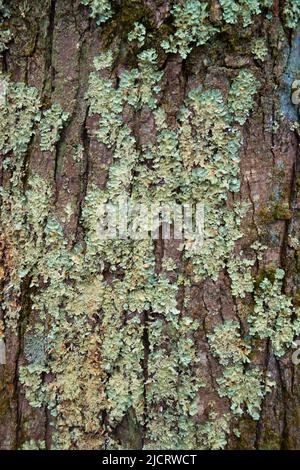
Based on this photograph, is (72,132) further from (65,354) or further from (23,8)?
(65,354)

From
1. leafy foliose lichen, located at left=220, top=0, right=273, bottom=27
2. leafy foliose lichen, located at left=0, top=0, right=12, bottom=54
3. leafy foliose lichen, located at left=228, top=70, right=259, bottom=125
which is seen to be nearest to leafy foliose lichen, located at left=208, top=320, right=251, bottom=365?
leafy foliose lichen, located at left=228, top=70, right=259, bottom=125

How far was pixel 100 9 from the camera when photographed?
1232 mm

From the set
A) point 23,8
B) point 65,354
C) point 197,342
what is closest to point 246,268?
point 197,342

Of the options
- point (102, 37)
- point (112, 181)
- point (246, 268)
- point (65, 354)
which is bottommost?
point (65, 354)

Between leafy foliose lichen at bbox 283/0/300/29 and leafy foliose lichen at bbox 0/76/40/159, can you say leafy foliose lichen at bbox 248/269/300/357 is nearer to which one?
leafy foliose lichen at bbox 283/0/300/29

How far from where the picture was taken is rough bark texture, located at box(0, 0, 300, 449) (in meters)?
1.26

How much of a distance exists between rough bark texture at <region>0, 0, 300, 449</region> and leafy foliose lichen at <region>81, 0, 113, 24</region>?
0.01 meters

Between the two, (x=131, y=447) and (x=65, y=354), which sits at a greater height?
(x=65, y=354)

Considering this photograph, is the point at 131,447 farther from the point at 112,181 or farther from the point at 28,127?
the point at 28,127

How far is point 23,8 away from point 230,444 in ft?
4.19

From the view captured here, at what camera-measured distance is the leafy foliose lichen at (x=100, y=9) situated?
1232 mm

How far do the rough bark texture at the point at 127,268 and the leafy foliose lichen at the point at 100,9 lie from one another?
1 centimetres

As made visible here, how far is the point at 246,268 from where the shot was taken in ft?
4.30

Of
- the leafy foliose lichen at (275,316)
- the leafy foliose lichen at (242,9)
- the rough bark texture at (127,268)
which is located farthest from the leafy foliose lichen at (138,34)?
the leafy foliose lichen at (275,316)
